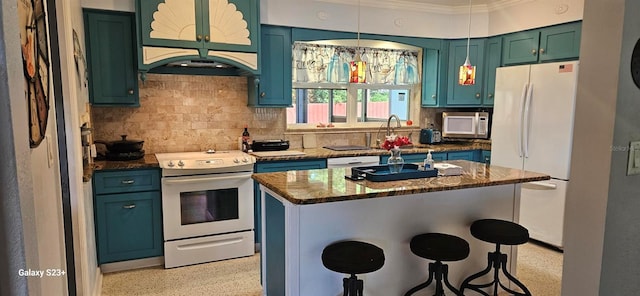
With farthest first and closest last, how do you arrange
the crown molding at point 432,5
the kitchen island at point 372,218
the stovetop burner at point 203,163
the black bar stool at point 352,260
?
the crown molding at point 432,5 < the stovetop burner at point 203,163 < the kitchen island at point 372,218 < the black bar stool at point 352,260

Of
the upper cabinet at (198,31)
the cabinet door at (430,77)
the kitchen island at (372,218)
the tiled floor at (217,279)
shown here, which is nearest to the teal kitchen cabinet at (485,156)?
the cabinet door at (430,77)

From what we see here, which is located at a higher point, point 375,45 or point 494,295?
point 375,45

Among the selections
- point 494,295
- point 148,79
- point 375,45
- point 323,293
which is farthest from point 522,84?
point 148,79

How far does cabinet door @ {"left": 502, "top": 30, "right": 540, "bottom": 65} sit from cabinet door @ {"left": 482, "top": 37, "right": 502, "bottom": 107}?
7 centimetres

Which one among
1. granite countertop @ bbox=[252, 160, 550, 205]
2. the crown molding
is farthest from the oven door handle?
the crown molding

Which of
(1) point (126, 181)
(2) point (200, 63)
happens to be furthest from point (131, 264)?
(2) point (200, 63)

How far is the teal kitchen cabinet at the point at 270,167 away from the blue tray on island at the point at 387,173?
1221 millimetres

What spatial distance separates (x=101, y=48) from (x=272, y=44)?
1.51 m

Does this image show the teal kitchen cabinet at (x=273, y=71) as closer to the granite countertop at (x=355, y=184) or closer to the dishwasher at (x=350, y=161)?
the dishwasher at (x=350, y=161)

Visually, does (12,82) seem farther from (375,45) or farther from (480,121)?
(480,121)

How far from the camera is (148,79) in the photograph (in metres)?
3.73

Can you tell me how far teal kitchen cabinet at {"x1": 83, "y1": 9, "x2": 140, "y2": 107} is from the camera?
10.8ft

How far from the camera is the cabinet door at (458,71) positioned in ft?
15.4

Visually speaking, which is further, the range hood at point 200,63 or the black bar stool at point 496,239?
the range hood at point 200,63
